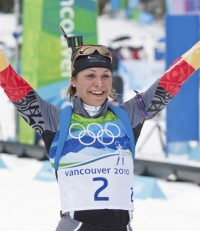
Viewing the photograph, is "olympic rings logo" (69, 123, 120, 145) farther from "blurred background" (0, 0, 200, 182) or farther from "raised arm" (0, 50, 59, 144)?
"blurred background" (0, 0, 200, 182)

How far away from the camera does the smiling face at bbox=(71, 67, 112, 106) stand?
2.54m

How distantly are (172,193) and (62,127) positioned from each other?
13.1 feet

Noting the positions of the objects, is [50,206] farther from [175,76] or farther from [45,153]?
[175,76]

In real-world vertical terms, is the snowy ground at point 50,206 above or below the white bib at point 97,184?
below

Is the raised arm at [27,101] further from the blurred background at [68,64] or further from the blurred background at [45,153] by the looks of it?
the blurred background at [68,64]

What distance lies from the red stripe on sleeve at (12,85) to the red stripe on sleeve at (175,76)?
0.63 meters

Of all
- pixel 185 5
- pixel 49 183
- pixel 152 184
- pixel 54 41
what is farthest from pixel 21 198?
pixel 185 5

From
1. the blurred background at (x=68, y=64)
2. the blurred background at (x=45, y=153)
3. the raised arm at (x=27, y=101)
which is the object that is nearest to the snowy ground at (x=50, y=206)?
the blurred background at (x=45, y=153)

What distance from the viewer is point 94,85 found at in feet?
8.34

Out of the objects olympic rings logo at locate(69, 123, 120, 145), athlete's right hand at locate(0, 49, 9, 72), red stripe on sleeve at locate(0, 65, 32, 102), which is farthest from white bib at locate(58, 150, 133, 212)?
athlete's right hand at locate(0, 49, 9, 72)

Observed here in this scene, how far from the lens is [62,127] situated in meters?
2.53

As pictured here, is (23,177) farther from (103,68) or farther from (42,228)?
(103,68)

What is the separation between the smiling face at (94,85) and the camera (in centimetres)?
254

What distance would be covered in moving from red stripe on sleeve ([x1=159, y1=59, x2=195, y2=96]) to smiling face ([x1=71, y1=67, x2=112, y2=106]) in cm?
28
